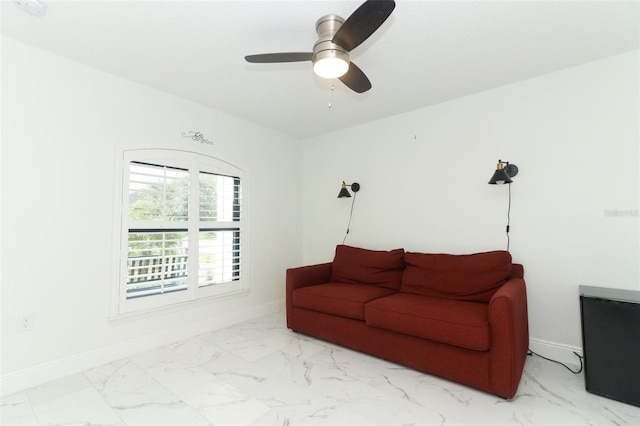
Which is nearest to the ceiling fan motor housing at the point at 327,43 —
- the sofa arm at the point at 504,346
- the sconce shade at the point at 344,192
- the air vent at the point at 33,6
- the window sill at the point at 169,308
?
the air vent at the point at 33,6

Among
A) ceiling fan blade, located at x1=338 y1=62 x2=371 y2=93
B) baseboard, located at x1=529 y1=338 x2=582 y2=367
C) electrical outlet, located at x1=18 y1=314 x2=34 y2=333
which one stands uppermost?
ceiling fan blade, located at x1=338 y1=62 x2=371 y2=93

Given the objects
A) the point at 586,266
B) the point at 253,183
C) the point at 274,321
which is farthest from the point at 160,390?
the point at 586,266

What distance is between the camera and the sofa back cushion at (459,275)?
8.24ft

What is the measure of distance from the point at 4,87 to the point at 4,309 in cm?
157

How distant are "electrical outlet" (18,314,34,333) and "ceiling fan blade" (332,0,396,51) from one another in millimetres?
2851

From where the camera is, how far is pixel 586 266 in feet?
8.05

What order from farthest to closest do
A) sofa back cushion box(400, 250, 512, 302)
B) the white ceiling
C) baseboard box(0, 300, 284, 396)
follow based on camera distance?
sofa back cushion box(400, 250, 512, 302) < baseboard box(0, 300, 284, 396) < the white ceiling

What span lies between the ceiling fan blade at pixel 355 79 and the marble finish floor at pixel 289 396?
2157 mm

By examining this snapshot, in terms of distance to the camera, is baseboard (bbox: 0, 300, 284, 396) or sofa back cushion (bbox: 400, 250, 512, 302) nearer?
baseboard (bbox: 0, 300, 284, 396)

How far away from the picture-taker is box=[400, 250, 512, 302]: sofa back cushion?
2512 mm

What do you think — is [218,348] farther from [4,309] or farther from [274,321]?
[4,309]

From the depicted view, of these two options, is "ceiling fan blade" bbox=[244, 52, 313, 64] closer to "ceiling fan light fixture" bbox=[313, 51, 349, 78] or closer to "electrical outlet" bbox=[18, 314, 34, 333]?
"ceiling fan light fixture" bbox=[313, 51, 349, 78]

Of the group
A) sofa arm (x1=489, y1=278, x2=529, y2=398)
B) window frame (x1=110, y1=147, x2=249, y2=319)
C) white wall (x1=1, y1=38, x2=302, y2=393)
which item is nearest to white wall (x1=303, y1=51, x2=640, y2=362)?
sofa arm (x1=489, y1=278, x2=529, y2=398)

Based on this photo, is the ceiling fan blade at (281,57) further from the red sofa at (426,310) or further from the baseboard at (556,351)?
the baseboard at (556,351)
